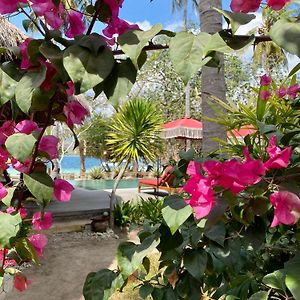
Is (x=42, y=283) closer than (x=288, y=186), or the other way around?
(x=288, y=186)

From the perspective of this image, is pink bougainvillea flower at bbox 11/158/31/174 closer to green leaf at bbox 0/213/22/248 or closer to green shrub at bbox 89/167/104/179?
green leaf at bbox 0/213/22/248

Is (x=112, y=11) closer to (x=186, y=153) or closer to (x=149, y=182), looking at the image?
(x=186, y=153)

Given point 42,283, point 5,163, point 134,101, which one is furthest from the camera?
point 134,101

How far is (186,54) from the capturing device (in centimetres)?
39

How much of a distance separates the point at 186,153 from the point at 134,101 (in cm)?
608

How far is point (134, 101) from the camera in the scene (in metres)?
6.98

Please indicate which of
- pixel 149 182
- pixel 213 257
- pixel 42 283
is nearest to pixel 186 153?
pixel 213 257

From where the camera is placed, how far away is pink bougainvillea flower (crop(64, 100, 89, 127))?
61 cm

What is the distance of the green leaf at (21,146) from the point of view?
484mm

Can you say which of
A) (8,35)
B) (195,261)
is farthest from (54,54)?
(8,35)

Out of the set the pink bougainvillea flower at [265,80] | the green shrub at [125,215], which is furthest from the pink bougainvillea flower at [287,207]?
the green shrub at [125,215]

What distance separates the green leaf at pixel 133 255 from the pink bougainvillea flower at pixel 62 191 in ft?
0.68

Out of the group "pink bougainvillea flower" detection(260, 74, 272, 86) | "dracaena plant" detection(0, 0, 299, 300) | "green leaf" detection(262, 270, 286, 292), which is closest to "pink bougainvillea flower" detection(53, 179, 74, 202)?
"dracaena plant" detection(0, 0, 299, 300)

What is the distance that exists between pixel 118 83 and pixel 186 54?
0.10 metres
